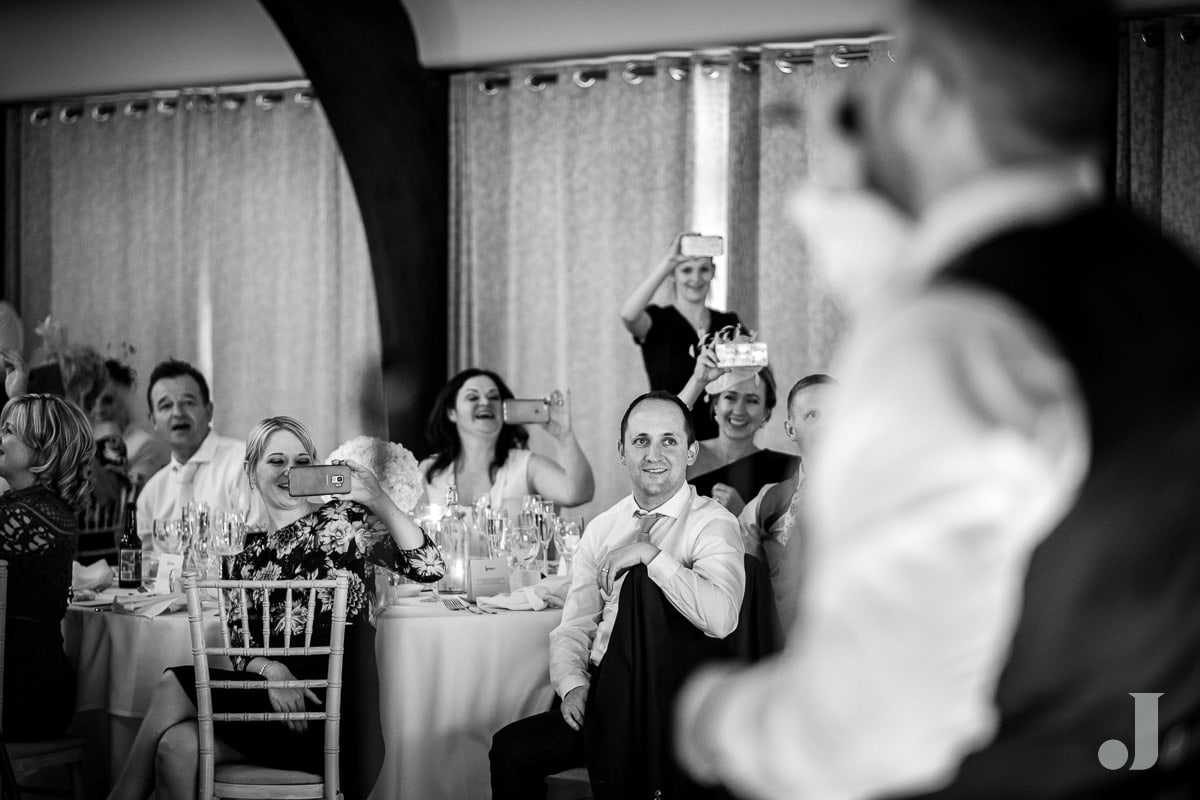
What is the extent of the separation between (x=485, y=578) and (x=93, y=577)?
53.5 inches

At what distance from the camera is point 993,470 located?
85 centimetres

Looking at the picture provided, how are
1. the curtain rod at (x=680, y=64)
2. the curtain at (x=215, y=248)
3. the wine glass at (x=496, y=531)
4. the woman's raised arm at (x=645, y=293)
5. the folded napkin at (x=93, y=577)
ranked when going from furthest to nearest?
the curtain at (x=215, y=248), the curtain rod at (x=680, y=64), the woman's raised arm at (x=645, y=293), the folded napkin at (x=93, y=577), the wine glass at (x=496, y=531)

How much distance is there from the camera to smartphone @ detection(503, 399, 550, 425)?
472 cm

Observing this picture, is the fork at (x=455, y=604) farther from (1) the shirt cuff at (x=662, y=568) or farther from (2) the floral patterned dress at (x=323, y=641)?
(1) the shirt cuff at (x=662, y=568)

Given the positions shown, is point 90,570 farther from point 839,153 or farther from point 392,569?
point 839,153

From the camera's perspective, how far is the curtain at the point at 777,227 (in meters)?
6.44

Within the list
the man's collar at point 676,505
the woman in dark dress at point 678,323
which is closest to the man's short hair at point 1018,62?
the man's collar at point 676,505

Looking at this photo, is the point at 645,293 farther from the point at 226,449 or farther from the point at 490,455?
the point at 226,449

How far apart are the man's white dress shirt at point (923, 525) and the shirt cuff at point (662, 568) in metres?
2.09

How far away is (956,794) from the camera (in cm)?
101

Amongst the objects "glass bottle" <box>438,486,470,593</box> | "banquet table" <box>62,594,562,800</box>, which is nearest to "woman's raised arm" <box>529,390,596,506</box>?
"glass bottle" <box>438,486,470,593</box>

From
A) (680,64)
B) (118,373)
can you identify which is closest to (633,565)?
(118,373)

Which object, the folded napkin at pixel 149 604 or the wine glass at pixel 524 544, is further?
the wine glass at pixel 524 544

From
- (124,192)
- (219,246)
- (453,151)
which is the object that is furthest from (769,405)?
(124,192)
